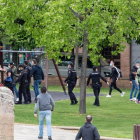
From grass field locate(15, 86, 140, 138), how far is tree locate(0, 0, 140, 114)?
3.08ft

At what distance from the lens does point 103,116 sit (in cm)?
1686

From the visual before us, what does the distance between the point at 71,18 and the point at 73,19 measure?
10 cm

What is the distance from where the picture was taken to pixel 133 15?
1673 centimetres

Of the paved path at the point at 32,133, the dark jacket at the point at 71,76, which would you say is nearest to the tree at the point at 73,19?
the dark jacket at the point at 71,76

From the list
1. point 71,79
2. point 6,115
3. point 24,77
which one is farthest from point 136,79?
point 6,115

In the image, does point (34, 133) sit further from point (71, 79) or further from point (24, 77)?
point (24, 77)

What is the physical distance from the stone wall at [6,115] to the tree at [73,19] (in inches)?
297

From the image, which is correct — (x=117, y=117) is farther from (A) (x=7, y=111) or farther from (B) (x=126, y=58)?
(B) (x=126, y=58)

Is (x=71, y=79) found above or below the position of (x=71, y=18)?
below

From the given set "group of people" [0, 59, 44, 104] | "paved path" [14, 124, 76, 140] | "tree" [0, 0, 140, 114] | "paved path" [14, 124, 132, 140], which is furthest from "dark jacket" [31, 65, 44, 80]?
"paved path" [14, 124, 76, 140]

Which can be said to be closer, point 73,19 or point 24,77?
point 73,19

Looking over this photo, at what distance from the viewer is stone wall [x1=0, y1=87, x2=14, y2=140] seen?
8.38 m

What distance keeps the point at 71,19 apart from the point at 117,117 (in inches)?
149

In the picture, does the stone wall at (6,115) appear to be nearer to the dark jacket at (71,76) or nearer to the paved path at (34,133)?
the paved path at (34,133)
